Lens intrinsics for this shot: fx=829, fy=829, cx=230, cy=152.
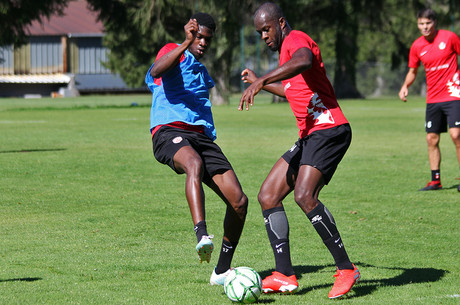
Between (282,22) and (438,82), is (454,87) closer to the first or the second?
(438,82)

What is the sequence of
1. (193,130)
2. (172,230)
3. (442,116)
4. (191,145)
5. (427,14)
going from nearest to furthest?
(191,145)
(193,130)
(172,230)
(427,14)
(442,116)

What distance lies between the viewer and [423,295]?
20.6ft

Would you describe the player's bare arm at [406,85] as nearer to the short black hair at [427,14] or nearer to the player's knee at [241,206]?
the short black hair at [427,14]

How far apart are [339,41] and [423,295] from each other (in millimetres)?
39314

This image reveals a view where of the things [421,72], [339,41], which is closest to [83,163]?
[339,41]

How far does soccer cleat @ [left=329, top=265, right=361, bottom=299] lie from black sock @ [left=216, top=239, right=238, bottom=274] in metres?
0.93

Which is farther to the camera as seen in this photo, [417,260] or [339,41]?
[339,41]

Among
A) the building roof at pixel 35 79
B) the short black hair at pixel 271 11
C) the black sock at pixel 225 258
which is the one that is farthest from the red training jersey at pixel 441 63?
the building roof at pixel 35 79

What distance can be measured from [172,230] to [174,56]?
2824 millimetres

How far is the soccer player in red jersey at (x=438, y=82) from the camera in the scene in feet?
40.5

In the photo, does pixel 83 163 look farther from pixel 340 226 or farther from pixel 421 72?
pixel 421 72

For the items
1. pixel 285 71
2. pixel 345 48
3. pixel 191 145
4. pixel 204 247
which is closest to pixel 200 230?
pixel 204 247

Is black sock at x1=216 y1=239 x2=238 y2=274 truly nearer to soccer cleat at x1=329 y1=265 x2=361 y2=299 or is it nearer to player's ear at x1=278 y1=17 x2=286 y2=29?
soccer cleat at x1=329 y1=265 x2=361 y2=299

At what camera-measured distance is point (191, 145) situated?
688 centimetres
